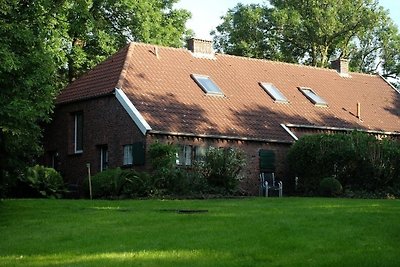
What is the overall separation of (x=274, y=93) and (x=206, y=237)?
23040mm

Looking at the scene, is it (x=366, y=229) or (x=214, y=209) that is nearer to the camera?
(x=366, y=229)

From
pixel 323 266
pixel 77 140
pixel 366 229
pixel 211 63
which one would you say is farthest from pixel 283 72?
pixel 323 266

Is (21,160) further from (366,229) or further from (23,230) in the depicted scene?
(366,229)

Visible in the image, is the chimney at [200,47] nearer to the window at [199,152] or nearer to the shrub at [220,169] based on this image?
the window at [199,152]

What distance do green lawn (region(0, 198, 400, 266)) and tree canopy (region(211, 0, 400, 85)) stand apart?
3536 centimetres

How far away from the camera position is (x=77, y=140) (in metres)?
33.6

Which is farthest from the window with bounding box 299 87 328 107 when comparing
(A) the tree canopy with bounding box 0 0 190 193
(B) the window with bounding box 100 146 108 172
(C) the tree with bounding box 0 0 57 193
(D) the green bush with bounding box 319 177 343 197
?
(C) the tree with bounding box 0 0 57 193

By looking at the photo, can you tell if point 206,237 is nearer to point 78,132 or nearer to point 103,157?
point 103,157

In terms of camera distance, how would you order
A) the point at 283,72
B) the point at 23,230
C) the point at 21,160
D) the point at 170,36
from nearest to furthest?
the point at 23,230
the point at 21,160
the point at 283,72
the point at 170,36

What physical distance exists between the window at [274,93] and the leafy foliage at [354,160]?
5686 millimetres

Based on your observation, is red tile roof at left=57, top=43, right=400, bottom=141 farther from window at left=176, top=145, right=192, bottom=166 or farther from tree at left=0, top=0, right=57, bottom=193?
tree at left=0, top=0, right=57, bottom=193

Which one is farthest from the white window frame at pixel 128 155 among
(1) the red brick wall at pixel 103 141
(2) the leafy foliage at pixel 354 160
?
(2) the leafy foliage at pixel 354 160

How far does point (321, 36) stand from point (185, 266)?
43.9 meters

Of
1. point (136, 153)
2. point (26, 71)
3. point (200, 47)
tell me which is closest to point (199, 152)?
point (136, 153)
